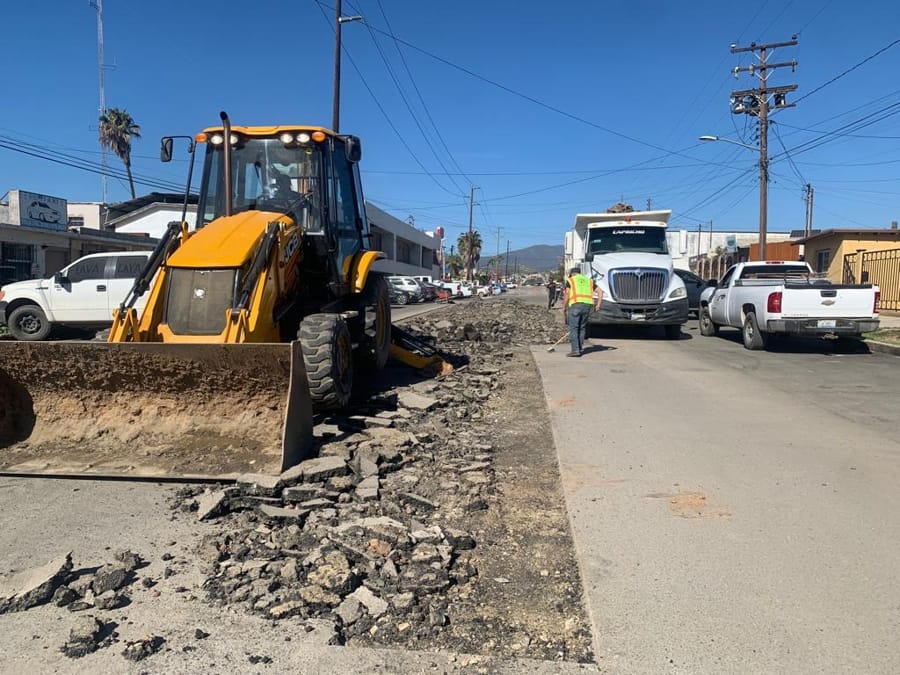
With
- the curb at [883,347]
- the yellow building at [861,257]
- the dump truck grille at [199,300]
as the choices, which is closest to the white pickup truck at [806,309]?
the curb at [883,347]

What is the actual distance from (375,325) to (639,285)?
865cm

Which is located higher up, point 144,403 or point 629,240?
point 629,240

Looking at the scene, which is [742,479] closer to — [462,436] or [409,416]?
[462,436]

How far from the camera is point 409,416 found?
7.64m

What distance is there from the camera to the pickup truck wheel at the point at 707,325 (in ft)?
59.4

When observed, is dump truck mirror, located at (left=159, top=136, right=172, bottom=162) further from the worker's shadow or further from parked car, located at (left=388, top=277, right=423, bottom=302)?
parked car, located at (left=388, top=277, right=423, bottom=302)

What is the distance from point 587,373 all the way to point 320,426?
573cm

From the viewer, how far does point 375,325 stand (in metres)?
8.80

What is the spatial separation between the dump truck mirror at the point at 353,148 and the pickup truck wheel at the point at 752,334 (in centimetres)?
978

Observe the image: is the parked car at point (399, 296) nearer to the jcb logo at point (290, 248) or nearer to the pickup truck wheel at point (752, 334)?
the pickup truck wheel at point (752, 334)

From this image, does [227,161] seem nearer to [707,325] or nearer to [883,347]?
[883,347]

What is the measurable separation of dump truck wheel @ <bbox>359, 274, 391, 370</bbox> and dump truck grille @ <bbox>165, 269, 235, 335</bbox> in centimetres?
252

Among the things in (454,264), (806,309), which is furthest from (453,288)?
(454,264)

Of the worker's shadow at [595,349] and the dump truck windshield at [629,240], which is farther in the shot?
the dump truck windshield at [629,240]
